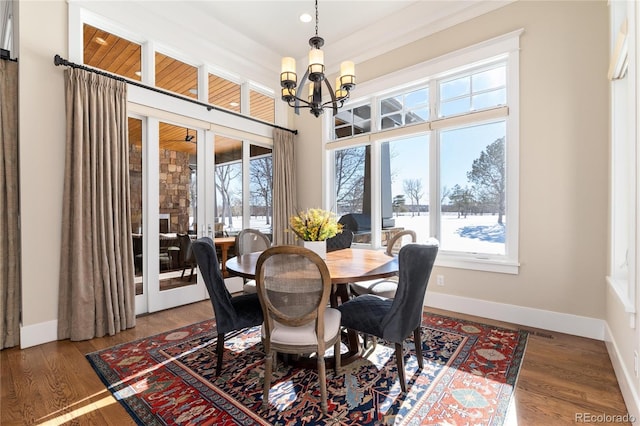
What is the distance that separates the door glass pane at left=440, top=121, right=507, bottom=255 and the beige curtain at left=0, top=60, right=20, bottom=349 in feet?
14.4

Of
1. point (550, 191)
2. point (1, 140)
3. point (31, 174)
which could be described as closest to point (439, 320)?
point (550, 191)

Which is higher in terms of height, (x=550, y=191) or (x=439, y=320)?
(x=550, y=191)

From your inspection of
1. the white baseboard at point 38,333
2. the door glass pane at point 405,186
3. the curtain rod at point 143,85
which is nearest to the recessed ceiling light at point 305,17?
the curtain rod at point 143,85

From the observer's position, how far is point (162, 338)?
285cm

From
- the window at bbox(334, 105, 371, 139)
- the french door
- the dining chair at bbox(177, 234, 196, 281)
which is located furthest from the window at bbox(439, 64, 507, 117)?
the dining chair at bbox(177, 234, 196, 281)

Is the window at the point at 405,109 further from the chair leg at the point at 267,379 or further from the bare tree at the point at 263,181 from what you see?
the chair leg at the point at 267,379

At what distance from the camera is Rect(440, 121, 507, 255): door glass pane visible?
3365 mm

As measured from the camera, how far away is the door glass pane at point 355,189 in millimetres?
4484

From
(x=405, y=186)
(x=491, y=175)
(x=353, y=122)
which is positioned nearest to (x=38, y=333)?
(x=405, y=186)

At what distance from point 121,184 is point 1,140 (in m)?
0.94

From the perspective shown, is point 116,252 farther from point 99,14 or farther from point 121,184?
point 99,14

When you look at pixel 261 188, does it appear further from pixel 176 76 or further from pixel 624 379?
pixel 624 379

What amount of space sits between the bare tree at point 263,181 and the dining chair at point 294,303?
318 cm

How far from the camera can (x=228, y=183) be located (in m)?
4.41
